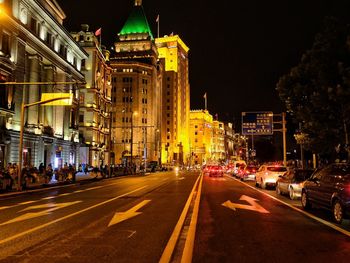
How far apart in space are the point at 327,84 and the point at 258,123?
83.8 ft

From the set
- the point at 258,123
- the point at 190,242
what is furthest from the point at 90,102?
the point at 190,242

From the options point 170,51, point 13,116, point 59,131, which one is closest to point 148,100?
point 170,51

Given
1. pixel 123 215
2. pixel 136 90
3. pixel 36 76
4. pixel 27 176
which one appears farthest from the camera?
pixel 136 90

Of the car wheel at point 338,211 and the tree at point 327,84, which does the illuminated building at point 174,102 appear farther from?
the car wheel at point 338,211

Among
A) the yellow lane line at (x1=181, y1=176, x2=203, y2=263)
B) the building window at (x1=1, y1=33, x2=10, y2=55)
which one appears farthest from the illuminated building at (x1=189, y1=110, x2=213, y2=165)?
the yellow lane line at (x1=181, y1=176, x2=203, y2=263)

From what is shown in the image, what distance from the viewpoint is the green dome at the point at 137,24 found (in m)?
145

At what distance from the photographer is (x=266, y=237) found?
9508 millimetres

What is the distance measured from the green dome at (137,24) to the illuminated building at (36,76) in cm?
8527

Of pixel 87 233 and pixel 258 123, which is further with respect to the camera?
pixel 258 123

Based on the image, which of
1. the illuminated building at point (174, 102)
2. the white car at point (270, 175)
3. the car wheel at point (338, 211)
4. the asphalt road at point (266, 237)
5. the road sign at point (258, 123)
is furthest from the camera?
the illuminated building at point (174, 102)

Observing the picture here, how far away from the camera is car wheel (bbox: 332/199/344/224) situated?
11.6 metres

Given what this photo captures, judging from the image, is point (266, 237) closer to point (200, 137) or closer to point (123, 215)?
point (123, 215)

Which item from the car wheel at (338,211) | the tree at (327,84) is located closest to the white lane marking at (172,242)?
the car wheel at (338,211)

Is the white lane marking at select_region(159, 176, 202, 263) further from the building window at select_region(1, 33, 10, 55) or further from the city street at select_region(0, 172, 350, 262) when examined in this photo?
the building window at select_region(1, 33, 10, 55)
